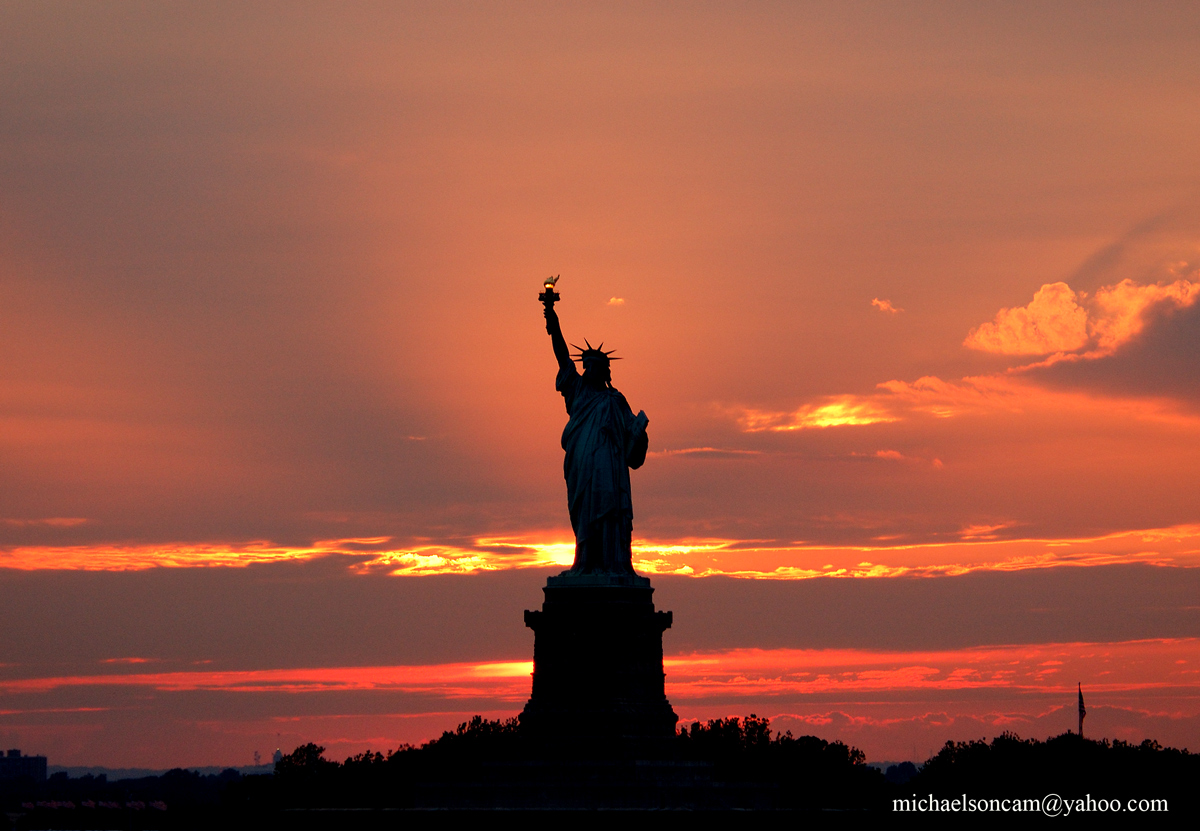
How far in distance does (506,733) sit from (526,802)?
2692 cm

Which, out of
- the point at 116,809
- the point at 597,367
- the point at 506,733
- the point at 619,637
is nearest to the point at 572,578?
the point at 619,637

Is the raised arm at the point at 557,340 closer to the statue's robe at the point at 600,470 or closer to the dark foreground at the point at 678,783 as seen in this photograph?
the statue's robe at the point at 600,470

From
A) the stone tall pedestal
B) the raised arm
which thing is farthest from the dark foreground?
the raised arm

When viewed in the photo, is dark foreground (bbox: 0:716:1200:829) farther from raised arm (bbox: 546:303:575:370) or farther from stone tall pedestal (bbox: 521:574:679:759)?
raised arm (bbox: 546:303:575:370)

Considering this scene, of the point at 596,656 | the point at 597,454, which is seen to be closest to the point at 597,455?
the point at 597,454

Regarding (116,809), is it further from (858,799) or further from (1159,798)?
(1159,798)

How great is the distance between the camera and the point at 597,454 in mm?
47000

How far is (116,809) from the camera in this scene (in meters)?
71.9

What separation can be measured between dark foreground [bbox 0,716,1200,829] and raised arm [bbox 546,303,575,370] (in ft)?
30.6

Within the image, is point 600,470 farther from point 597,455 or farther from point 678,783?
point 678,783

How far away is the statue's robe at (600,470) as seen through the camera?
46.7 metres

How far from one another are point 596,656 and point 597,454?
485 cm

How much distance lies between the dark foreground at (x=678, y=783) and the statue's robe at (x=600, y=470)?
15.6ft

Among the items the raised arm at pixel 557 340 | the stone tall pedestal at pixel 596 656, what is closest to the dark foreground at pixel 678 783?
the stone tall pedestal at pixel 596 656
